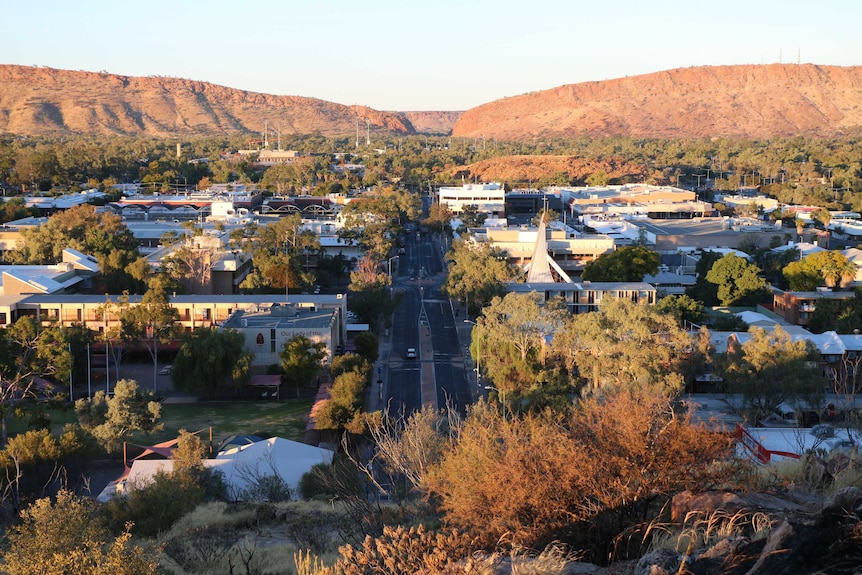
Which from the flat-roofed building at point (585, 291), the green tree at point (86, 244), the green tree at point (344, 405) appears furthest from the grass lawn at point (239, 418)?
the green tree at point (86, 244)

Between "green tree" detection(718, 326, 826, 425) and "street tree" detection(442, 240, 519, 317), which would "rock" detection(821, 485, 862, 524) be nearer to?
"green tree" detection(718, 326, 826, 425)

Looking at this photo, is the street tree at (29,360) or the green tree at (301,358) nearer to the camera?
the street tree at (29,360)

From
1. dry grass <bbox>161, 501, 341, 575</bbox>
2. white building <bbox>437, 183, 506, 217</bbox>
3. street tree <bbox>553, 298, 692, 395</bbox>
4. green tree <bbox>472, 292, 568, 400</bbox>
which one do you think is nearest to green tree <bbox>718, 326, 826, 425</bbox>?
street tree <bbox>553, 298, 692, 395</bbox>

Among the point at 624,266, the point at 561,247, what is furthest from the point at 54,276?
the point at 561,247

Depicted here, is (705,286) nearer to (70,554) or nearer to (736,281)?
(736,281)

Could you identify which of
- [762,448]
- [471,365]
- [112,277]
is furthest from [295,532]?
[112,277]

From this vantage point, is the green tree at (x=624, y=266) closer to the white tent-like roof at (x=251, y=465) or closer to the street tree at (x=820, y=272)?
the street tree at (x=820, y=272)

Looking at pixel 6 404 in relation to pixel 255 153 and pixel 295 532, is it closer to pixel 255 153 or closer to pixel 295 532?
pixel 295 532
